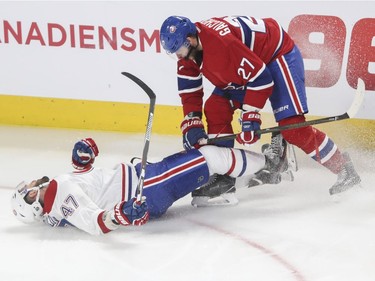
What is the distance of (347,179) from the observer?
3.94 metres

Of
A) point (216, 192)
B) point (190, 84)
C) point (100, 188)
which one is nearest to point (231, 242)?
point (216, 192)

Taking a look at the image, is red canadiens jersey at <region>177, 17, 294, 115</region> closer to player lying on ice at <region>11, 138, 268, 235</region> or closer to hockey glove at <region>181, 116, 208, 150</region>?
hockey glove at <region>181, 116, 208, 150</region>

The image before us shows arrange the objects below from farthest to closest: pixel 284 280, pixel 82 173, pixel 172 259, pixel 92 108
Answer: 1. pixel 92 108
2. pixel 82 173
3. pixel 172 259
4. pixel 284 280

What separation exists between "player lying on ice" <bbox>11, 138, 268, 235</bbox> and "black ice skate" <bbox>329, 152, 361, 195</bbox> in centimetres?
57

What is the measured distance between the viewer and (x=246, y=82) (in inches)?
145

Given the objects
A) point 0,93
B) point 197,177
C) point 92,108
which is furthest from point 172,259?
point 0,93

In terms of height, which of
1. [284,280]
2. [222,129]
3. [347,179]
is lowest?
[284,280]

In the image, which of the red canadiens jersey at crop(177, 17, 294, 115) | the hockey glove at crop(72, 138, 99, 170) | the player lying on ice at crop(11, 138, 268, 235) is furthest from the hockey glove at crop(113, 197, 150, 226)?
the red canadiens jersey at crop(177, 17, 294, 115)

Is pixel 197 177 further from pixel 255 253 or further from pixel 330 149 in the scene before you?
pixel 330 149

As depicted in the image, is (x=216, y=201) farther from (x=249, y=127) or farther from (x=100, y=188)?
(x=100, y=188)

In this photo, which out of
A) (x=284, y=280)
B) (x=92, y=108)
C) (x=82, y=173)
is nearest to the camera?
(x=284, y=280)

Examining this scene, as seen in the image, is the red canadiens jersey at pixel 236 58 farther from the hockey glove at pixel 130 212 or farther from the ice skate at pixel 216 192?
the hockey glove at pixel 130 212

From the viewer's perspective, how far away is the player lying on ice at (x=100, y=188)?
342cm

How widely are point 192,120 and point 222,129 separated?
0.52 ft
